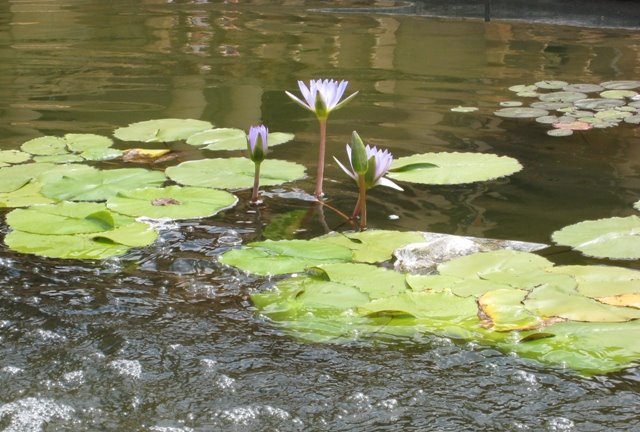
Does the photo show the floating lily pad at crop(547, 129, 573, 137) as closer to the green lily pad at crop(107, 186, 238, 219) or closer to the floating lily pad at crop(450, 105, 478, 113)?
the floating lily pad at crop(450, 105, 478, 113)

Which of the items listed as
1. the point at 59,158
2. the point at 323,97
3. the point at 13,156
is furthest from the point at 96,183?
the point at 323,97

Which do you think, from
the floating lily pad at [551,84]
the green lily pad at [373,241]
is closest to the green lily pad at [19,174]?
the green lily pad at [373,241]

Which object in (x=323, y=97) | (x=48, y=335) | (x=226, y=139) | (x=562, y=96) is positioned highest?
(x=323, y=97)

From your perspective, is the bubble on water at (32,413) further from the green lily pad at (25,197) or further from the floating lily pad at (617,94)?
the floating lily pad at (617,94)

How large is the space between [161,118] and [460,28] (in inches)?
101

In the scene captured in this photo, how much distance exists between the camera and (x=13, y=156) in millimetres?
2707

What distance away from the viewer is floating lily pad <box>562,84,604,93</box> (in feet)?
11.5

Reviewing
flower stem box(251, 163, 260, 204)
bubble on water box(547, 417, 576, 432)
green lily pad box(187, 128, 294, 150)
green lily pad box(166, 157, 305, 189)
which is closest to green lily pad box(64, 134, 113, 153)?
green lily pad box(187, 128, 294, 150)

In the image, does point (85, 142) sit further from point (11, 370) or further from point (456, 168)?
point (11, 370)

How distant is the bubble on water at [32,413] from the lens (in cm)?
130

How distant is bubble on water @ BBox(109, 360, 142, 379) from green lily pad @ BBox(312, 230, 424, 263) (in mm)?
595

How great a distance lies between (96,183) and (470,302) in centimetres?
117

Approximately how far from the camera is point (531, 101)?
11.2 ft

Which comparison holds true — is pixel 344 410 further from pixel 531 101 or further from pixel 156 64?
pixel 156 64
